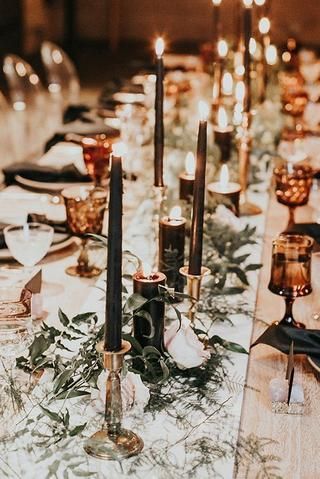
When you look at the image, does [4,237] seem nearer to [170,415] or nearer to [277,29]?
[170,415]

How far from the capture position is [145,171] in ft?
9.01

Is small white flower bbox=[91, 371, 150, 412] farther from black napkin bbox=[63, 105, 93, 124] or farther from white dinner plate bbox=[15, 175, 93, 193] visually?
black napkin bbox=[63, 105, 93, 124]

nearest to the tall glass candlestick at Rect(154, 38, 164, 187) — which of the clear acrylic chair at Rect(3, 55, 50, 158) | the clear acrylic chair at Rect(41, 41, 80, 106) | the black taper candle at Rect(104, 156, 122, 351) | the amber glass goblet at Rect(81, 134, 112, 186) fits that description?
the amber glass goblet at Rect(81, 134, 112, 186)

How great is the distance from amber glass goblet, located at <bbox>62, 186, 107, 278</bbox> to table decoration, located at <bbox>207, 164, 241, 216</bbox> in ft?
0.96

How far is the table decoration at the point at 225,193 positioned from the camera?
214 cm

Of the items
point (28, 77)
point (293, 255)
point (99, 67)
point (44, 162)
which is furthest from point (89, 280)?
point (99, 67)

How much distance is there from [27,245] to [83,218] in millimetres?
177

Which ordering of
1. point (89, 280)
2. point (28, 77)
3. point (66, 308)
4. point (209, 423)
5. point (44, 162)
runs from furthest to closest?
1. point (28, 77)
2. point (44, 162)
3. point (89, 280)
4. point (66, 308)
5. point (209, 423)

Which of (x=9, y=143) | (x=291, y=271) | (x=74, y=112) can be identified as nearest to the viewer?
(x=291, y=271)

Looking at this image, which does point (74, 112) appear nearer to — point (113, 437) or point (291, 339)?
point (291, 339)

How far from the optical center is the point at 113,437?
1247mm

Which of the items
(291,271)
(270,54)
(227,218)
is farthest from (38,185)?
(270,54)

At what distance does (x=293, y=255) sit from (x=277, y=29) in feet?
32.3

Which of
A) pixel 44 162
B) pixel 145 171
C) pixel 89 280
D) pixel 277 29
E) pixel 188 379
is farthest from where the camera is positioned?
pixel 277 29
